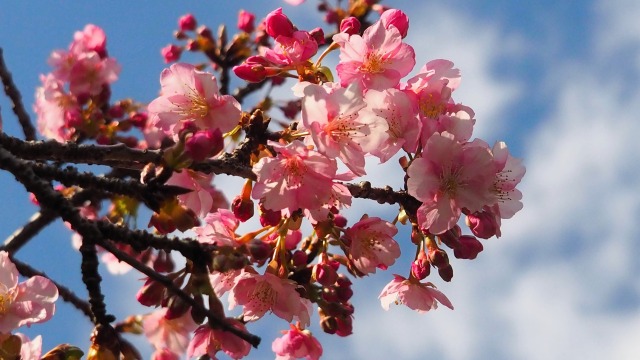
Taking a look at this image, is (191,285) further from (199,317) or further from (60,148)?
(60,148)

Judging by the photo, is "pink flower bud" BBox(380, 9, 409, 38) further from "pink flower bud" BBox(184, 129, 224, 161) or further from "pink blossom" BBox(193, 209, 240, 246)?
"pink flower bud" BBox(184, 129, 224, 161)

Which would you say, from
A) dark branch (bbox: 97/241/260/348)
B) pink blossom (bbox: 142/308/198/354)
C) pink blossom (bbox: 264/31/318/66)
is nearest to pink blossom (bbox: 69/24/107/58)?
pink blossom (bbox: 142/308/198/354)

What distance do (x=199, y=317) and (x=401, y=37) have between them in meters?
1.71

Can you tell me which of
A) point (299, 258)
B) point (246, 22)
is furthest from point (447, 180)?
point (246, 22)

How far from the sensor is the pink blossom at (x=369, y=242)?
9.53ft

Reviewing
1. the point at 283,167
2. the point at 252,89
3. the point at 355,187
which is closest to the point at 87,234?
the point at 283,167

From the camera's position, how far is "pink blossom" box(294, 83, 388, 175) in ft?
8.62

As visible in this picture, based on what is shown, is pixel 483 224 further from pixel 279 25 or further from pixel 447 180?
pixel 279 25

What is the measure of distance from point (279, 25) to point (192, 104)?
509 mm

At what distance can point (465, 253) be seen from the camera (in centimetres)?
291

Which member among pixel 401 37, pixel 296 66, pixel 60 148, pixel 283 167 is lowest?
pixel 60 148

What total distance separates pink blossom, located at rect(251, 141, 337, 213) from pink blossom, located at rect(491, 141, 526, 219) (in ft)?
2.40

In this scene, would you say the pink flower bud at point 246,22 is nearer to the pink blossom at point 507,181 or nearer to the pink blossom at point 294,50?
the pink blossom at point 294,50

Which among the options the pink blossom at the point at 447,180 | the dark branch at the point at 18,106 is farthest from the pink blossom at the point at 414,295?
the dark branch at the point at 18,106
